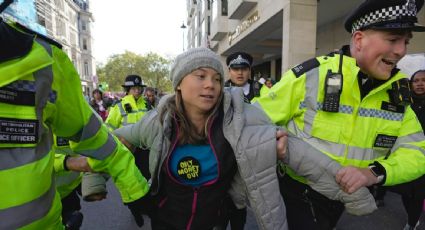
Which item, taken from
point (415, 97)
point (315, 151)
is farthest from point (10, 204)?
point (415, 97)

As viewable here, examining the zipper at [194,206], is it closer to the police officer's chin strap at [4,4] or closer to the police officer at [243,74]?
the police officer's chin strap at [4,4]

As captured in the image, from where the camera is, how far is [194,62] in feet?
6.29

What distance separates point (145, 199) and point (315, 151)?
97 cm

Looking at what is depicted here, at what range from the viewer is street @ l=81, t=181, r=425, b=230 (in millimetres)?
3943

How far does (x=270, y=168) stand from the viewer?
5.55 feet

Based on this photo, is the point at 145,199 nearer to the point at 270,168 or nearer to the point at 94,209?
the point at 270,168

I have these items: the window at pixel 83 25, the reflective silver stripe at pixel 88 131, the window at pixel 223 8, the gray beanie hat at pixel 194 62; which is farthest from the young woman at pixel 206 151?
the window at pixel 83 25

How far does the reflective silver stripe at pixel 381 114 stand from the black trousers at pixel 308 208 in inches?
22.4

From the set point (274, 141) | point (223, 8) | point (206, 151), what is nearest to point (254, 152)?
point (274, 141)

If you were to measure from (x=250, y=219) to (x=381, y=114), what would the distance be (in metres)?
2.77

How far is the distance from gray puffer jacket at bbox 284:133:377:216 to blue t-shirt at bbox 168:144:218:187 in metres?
0.45

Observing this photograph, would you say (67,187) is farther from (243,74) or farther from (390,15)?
(243,74)

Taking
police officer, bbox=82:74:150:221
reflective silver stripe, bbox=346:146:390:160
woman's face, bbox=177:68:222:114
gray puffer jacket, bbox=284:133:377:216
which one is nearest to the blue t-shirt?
woman's face, bbox=177:68:222:114

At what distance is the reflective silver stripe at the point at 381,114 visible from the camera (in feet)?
6.00
